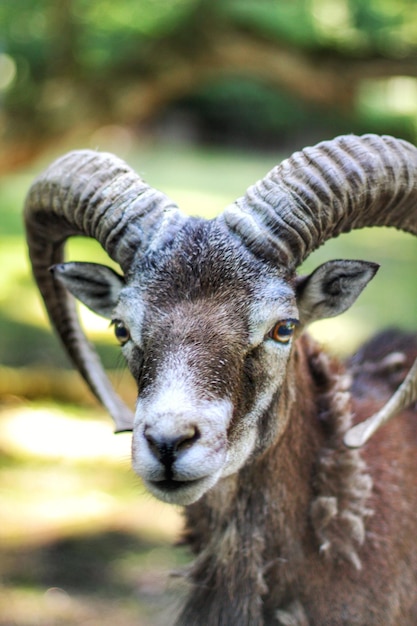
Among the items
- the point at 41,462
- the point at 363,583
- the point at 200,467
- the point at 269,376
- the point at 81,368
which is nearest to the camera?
the point at 200,467

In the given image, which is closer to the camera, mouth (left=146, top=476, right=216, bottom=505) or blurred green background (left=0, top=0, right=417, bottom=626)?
mouth (left=146, top=476, right=216, bottom=505)

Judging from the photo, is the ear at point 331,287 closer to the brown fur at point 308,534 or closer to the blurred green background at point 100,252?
the brown fur at point 308,534

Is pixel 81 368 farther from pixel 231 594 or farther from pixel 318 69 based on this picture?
pixel 318 69

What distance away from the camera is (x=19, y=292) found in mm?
15719

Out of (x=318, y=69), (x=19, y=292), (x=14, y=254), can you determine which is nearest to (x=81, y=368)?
(x=318, y=69)

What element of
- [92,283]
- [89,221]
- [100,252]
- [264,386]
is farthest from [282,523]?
[100,252]

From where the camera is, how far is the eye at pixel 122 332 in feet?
13.8

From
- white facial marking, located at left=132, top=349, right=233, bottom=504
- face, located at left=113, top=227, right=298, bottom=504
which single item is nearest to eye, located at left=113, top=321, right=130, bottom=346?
face, located at left=113, top=227, right=298, bottom=504

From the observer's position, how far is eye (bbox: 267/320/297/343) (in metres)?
4.01

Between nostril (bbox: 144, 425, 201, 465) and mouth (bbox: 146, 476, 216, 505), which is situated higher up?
nostril (bbox: 144, 425, 201, 465)

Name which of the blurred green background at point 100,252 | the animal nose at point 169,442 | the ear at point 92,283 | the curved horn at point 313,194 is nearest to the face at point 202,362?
the animal nose at point 169,442

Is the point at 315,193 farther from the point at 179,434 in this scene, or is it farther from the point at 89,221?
the point at 179,434

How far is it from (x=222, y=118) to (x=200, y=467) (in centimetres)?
4391

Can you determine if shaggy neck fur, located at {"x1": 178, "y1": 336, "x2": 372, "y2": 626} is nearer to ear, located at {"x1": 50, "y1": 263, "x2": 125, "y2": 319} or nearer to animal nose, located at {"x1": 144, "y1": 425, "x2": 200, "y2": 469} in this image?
animal nose, located at {"x1": 144, "y1": 425, "x2": 200, "y2": 469}
